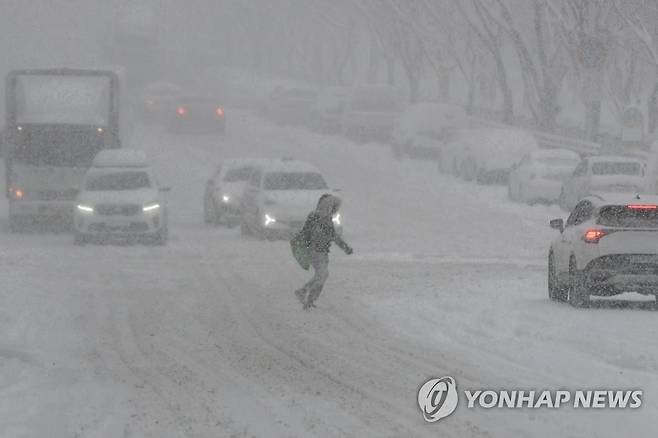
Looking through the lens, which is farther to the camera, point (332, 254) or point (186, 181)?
point (186, 181)

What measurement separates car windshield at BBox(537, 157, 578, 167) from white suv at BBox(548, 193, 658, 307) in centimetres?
1923

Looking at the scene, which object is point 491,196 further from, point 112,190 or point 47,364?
point 47,364

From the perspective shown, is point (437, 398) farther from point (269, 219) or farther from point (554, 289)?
point (269, 219)

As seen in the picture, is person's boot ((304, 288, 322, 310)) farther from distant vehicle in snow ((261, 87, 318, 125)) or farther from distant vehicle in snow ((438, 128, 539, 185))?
distant vehicle in snow ((261, 87, 318, 125))

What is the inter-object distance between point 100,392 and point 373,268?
41.9 ft

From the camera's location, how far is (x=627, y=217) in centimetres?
1898

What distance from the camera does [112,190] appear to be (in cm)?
3117

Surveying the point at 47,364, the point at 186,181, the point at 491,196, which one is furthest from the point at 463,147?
the point at 47,364

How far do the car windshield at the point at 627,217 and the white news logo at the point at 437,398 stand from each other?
6215mm

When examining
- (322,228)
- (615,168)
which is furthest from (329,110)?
(322,228)

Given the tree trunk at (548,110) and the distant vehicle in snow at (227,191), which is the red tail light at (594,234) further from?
the tree trunk at (548,110)

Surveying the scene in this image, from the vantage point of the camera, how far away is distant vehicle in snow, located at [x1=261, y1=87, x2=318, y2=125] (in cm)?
6850

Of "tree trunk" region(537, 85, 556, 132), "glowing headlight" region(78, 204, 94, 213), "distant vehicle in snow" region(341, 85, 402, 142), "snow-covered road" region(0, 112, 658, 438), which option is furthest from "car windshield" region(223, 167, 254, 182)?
"distant vehicle in snow" region(341, 85, 402, 142)

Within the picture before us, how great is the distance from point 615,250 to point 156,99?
1972 inches
